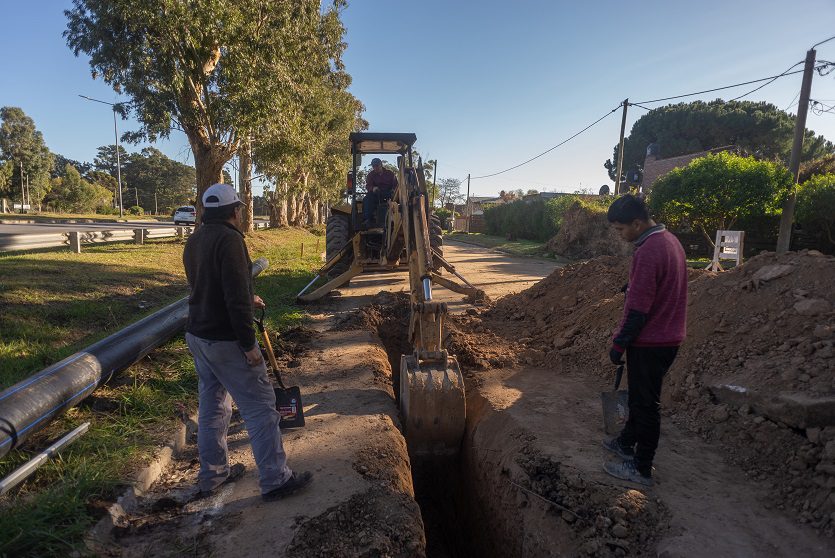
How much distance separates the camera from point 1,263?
30.2 feet

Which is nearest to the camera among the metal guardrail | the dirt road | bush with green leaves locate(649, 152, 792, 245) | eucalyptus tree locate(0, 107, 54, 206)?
the dirt road

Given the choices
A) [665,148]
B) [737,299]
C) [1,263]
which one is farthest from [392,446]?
[665,148]

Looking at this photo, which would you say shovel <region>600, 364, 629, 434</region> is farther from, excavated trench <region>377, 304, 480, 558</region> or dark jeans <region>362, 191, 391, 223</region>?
dark jeans <region>362, 191, 391, 223</region>

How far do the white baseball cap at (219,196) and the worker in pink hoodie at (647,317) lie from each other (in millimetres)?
2476

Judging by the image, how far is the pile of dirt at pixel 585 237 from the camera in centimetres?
1912

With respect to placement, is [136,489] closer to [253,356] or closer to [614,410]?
[253,356]

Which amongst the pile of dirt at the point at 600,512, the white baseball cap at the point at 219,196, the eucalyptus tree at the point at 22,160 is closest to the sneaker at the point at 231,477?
the white baseball cap at the point at 219,196

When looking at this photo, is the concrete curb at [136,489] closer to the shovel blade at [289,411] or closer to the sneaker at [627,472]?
the shovel blade at [289,411]

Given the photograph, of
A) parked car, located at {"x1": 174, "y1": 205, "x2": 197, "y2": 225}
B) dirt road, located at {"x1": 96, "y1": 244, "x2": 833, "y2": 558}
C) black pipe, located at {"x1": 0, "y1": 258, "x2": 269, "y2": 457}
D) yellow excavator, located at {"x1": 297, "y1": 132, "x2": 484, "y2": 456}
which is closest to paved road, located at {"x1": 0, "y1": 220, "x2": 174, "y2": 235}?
parked car, located at {"x1": 174, "y1": 205, "x2": 197, "y2": 225}

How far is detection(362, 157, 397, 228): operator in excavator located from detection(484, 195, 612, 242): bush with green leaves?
14696 millimetres

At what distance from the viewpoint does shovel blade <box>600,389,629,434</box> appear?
3947 millimetres

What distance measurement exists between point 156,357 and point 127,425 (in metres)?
1.67

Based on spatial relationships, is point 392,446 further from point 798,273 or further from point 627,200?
point 798,273

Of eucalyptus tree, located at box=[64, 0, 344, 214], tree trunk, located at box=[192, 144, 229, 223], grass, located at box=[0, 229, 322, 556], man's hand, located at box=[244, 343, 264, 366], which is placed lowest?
grass, located at box=[0, 229, 322, 556]
